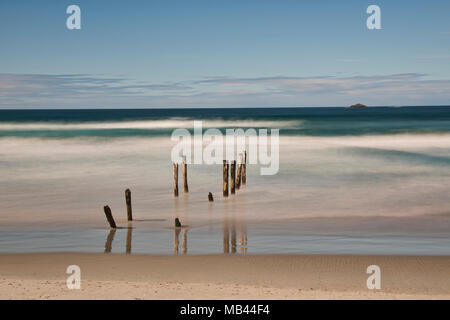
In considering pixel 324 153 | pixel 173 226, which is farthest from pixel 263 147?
pixel 173 226

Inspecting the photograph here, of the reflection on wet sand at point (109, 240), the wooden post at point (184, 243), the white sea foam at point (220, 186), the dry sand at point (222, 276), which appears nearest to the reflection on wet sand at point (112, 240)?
the reflection on wet sand at point (109, 240)

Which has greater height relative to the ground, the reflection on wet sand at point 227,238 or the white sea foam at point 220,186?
the reflection on wet sand at point 227,238

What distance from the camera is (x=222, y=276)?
9.50m

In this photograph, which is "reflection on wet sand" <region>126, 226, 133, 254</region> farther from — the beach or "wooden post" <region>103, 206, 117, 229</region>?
"wooden post" <region>103, 206, 117, 229</region>

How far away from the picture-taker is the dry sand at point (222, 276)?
8.05m

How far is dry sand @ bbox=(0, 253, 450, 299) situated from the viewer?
26.4ft

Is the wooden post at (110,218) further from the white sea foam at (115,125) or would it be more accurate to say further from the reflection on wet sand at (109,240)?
the white sea foam at (115,125)

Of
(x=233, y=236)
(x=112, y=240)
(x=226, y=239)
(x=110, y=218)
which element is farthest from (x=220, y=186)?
(x=112, y=240)

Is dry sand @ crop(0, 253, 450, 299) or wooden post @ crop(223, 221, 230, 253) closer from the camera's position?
dry sand @ crop(0, 253, 450, 299)

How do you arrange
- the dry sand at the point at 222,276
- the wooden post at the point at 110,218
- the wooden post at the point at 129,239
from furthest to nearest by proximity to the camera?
the wooden post at the point at 110,218, the wooden post at the point at 129,239, the dry sand at the point at 222,276

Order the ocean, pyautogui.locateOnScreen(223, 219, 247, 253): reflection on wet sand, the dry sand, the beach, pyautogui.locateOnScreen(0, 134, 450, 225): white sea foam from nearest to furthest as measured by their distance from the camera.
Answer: the dry sand
the beach
pyautogui.locateOnScreen(223, 219, 247, 253): reflection on wet sand
the ocean
pyautogui.locateOnScreen(0, 134, 450, 225): white sea foam

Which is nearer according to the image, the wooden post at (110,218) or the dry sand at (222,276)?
the dry sand at (222,276)

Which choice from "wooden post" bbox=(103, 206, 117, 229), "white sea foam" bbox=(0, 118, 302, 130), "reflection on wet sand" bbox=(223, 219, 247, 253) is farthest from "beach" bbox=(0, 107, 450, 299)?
"white sea foam" bbox=(0, 118, 302, 130)

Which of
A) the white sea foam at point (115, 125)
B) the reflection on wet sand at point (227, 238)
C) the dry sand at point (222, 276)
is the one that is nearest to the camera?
the dry sand at point (222, 276)
